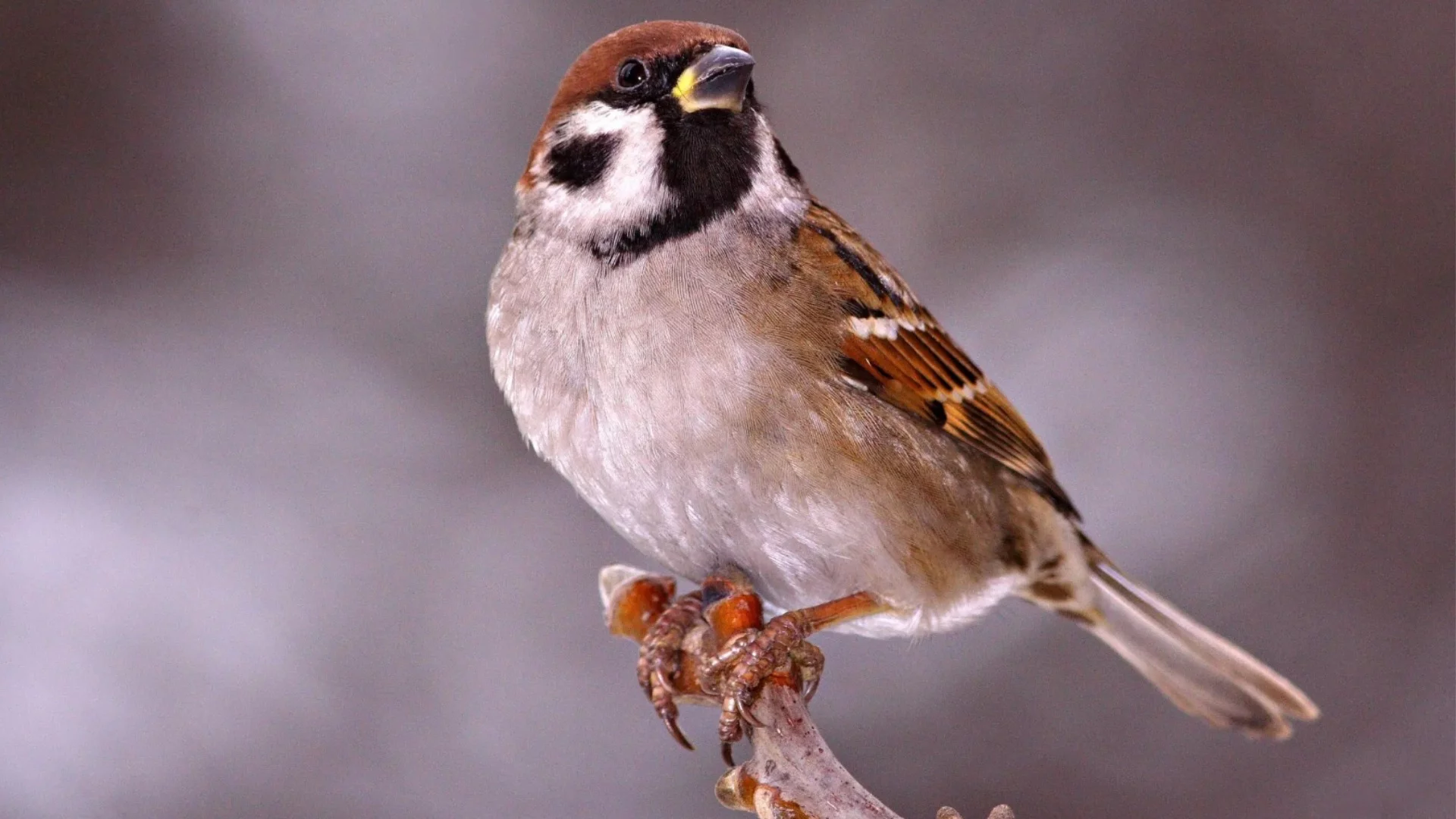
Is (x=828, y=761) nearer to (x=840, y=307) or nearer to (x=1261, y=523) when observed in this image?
(x=840, y=307)

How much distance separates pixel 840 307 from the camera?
1.89m

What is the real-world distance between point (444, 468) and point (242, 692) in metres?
0.60

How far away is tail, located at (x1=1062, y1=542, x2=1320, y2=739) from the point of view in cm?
221

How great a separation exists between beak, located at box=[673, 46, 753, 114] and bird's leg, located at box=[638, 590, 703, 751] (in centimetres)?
69

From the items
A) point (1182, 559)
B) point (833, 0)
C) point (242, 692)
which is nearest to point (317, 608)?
point (242, 692)

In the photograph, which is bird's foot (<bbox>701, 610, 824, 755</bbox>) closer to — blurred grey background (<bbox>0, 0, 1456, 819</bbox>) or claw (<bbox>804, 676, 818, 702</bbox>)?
claw (<bbox>804, 676, 818, 702</bbox>)

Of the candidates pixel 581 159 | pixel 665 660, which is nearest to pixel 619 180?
pixel 581 159

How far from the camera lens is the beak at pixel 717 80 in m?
1.69

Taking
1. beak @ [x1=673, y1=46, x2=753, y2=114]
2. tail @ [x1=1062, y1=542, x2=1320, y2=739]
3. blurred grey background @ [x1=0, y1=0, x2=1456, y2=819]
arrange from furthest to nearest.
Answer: blurred grey background @ [x1=0, y1=0, x2=1456, y2=819]
tail @ [x1=1062, y1=542, x2=1320, y2=739]
beak @ [x1=673, y1=46, x2=753, y2=114]

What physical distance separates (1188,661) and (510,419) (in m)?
1.42

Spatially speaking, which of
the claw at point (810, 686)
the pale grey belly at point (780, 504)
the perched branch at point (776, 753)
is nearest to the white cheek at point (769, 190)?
the pale grey belly at point (780, 504)

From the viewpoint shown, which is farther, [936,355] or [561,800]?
[561,800]

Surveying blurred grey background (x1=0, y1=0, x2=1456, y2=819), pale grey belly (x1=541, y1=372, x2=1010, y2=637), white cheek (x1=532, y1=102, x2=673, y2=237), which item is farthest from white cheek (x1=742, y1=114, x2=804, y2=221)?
blurred grey background (x1=0, y1=0, x2=1456, y2=819)

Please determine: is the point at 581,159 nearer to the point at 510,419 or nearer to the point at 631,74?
the point at 631,74
